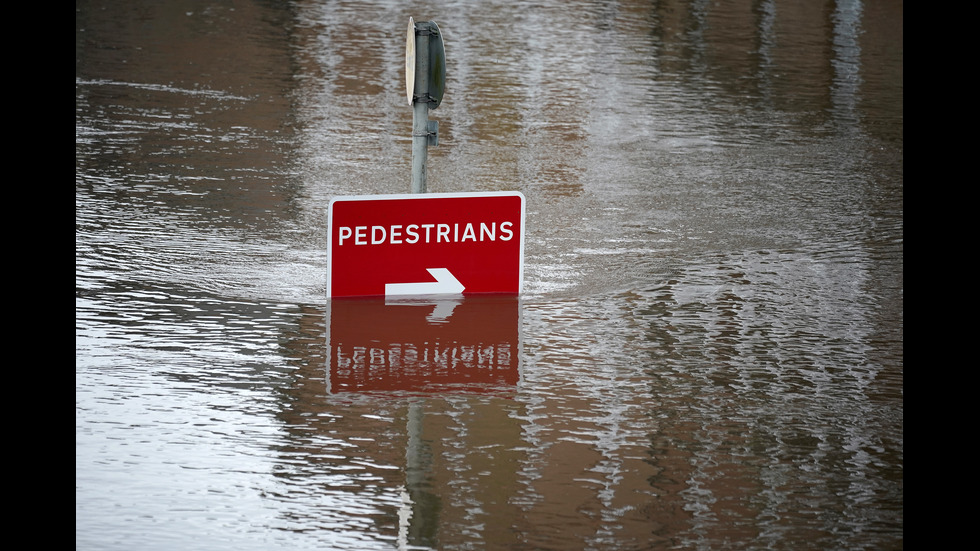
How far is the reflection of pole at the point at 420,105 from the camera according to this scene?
784 cm

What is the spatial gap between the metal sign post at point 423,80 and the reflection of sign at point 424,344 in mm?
728

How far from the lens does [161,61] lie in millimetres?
15883

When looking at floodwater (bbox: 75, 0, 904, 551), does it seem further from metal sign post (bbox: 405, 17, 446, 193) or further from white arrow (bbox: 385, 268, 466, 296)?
metal sign post (bbox: 405, 17, 446, 193)

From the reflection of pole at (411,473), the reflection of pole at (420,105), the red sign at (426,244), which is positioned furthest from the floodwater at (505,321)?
the reflection of pole at (420,105)

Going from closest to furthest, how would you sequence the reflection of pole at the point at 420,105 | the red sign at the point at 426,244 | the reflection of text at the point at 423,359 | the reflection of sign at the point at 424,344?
the reflection of sign at the point at 424,344
the reflection of text at the point at 423,359
the reflection of pole at the point at 420,105
the red sign at the point at 426,244

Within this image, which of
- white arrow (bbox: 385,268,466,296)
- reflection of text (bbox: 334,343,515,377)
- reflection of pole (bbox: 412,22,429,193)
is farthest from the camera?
white arrow (bbox: 385,268,466,296)

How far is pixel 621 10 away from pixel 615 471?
53.1 feet

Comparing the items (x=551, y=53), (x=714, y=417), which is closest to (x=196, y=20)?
(x=551, y=53)

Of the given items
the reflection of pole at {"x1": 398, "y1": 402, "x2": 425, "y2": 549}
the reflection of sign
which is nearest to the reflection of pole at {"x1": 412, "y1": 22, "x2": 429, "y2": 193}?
the reflection of sign

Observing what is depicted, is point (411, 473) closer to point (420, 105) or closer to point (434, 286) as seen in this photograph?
point (434, 286)

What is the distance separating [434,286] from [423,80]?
1.12 m

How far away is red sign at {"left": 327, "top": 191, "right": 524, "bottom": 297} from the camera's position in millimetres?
8016

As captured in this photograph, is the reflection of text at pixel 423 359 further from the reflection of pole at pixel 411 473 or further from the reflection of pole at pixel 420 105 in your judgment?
the reflection of pole at pixel 420 105
